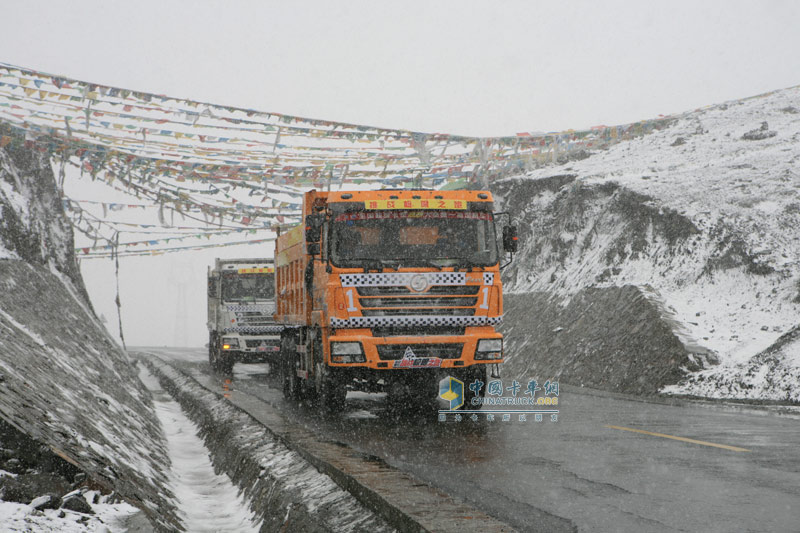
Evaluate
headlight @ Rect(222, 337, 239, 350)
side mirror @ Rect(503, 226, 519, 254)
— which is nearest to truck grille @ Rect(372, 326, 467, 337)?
side mirror @ Rect(503, 226, 519, 254)

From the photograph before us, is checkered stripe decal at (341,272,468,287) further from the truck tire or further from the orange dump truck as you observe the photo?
the truck tire

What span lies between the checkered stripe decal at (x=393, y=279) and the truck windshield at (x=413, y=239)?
0.16 m

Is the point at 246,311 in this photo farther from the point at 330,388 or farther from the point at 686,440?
the point at 686,440

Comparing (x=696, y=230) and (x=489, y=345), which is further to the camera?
(x=696, y=230)

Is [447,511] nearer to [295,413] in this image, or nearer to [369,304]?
[369,304]

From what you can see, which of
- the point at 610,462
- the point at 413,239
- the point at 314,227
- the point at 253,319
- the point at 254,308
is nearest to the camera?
the point at 610,462

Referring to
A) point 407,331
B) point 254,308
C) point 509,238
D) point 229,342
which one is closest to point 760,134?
point 254,308

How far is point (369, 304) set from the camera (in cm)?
1252

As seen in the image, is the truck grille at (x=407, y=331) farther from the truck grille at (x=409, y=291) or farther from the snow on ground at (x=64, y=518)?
the snow on ground at (x=64, y=518)

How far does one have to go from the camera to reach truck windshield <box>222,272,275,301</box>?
27141mm

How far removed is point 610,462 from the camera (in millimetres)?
8547

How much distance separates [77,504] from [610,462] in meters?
5.10

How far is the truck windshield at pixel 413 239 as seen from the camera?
12719 mm

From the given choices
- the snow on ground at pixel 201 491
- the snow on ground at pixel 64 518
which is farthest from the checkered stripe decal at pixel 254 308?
the snow on ground at pixel 64 518
